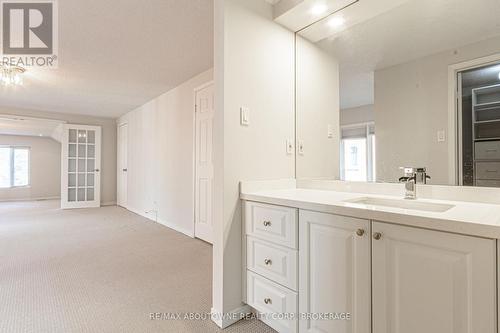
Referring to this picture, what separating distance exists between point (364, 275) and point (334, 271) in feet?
0.47

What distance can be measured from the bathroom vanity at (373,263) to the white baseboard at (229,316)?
0.28 ft

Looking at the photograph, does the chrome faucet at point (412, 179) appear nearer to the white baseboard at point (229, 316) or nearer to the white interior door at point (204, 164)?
the white baseboard at point (229, 316)

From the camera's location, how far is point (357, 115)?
1.88 metres

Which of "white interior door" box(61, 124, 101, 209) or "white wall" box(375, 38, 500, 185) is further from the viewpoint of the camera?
"white interior door" box(61, 124, 101, 209)

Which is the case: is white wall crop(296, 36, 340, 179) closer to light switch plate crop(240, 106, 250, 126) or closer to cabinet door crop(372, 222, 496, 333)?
light switch plate crop(240, 106, 250, 126)

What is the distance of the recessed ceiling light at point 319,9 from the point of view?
5.70 feet

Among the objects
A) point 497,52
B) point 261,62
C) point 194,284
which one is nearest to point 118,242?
point 194,284

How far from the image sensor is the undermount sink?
4.18 feet

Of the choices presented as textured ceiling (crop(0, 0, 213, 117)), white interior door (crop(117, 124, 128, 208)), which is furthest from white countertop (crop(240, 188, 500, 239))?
white interior door (crop(117, 124, 128, 208))

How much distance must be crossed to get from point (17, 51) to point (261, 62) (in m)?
2.75

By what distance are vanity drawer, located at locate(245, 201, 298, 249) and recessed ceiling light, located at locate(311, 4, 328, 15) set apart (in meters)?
1.36

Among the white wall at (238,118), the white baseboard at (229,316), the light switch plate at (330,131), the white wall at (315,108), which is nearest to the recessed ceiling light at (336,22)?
the white wall at (315,108)

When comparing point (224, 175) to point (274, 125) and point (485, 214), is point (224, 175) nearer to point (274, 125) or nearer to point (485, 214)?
point (274, 125)

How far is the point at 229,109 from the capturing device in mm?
1622
